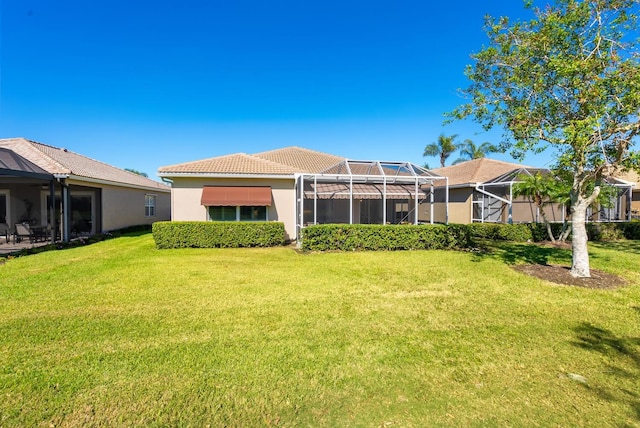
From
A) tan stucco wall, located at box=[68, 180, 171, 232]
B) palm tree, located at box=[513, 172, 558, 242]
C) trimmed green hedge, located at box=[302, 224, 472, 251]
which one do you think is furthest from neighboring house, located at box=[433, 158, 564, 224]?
tan stucco wall, located at box=[68, 180, 171, 232]

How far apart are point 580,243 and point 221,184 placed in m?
18.0

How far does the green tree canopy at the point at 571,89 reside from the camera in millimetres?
9203

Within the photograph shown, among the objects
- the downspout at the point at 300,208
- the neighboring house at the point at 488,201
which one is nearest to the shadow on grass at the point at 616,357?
the downspout at the point at 300,208

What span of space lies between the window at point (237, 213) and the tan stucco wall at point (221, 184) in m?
0.42

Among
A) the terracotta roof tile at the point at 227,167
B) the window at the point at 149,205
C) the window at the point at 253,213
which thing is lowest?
the window at the point at 253,213

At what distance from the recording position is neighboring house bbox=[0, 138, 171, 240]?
17.8 m

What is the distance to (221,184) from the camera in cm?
1938

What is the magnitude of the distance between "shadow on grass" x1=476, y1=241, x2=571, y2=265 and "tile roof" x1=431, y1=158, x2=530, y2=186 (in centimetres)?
980

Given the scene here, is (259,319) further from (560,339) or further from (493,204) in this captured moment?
(493,204)

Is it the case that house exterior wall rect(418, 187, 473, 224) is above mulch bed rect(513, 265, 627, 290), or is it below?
above

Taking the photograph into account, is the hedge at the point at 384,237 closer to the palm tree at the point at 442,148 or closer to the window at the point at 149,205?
the window at the point at 149,205

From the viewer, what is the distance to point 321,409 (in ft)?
12.8

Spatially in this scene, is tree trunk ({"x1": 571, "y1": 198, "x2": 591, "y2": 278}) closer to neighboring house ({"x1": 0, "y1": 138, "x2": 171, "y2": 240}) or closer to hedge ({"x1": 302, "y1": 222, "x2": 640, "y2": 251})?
hedge ({"x1": 302, "y1": 222, "x2": 640, "y2": 251})

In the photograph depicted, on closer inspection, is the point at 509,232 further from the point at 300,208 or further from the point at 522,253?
the point at 300,208
